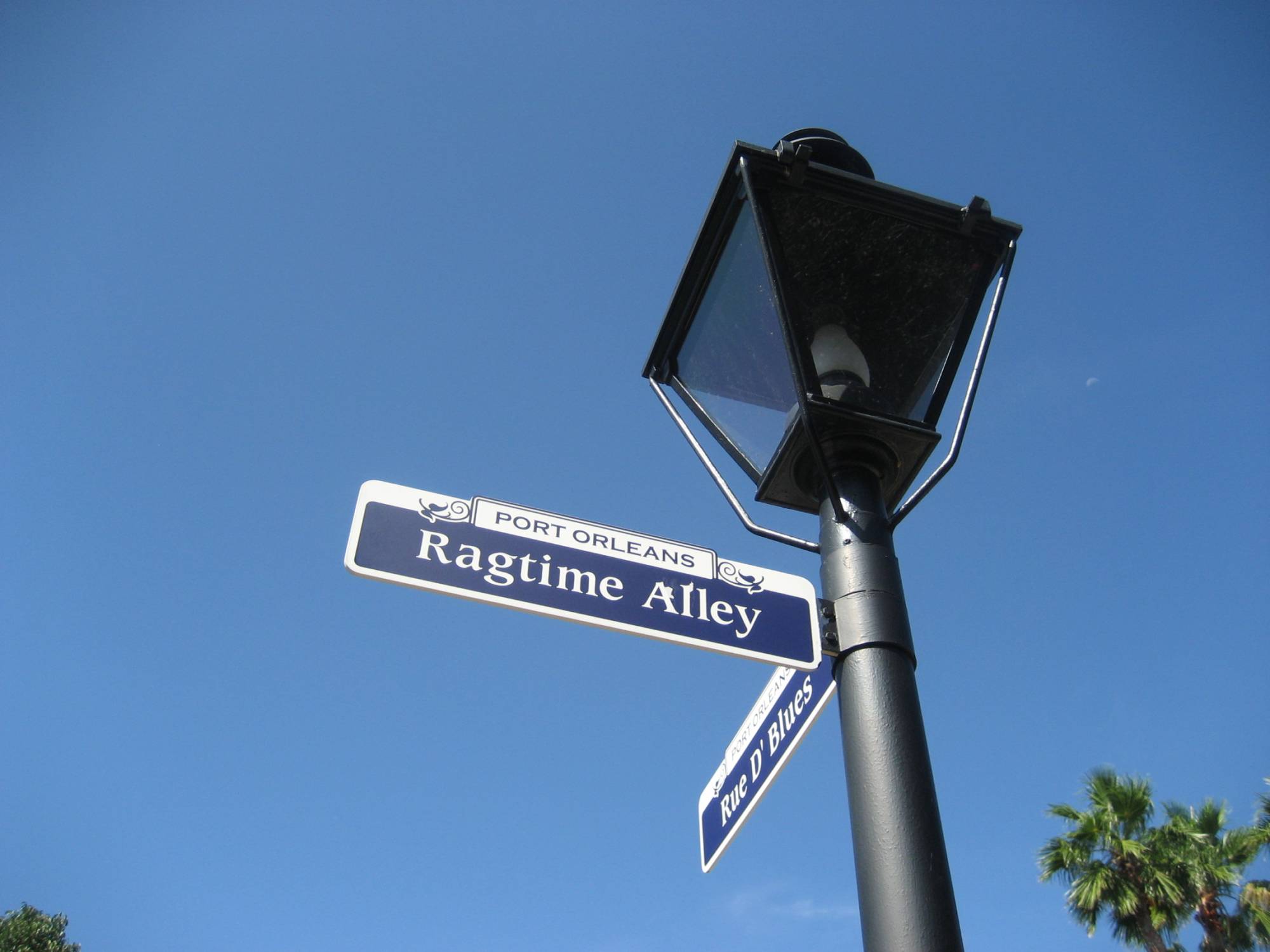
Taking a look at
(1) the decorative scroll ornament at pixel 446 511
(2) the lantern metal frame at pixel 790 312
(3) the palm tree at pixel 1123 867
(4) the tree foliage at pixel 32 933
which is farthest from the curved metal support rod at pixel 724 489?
(4) the tree foliage at pixel 32 933

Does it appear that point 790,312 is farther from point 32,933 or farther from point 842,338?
point 32,933

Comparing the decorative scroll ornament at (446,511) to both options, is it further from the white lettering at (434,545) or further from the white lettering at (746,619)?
the white lettering at (746,619)

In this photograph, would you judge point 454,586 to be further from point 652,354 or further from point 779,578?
point 652,354

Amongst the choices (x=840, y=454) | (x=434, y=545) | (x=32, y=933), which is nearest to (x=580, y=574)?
(x=434, y=545)

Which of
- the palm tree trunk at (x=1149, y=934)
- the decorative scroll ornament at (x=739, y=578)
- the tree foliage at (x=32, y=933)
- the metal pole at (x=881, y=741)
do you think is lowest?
the metal pole at (x=881, y=741)

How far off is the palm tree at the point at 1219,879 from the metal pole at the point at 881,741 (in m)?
12.0

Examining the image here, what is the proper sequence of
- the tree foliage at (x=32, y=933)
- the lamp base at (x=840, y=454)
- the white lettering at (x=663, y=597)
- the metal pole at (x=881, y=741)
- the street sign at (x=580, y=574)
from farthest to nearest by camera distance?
the tree foliage at (x=32, y=933) < the lamp base at (x=840, y=454) < the white lettering at (x=663, y=597) < the street sign at (x=580, y=574) < the metal pole at (x=881, y=741)

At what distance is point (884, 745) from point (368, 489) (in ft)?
4.34

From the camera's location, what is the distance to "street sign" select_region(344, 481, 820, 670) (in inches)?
90.5

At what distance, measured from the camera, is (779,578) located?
8.19 feet

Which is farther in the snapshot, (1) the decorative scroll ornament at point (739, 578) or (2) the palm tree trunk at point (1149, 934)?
(2) the palm tree trunk at point (1149, 934)

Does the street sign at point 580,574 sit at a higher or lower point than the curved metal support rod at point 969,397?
lower

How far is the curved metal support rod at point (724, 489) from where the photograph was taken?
2.63m

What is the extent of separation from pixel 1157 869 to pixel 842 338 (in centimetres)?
1198
